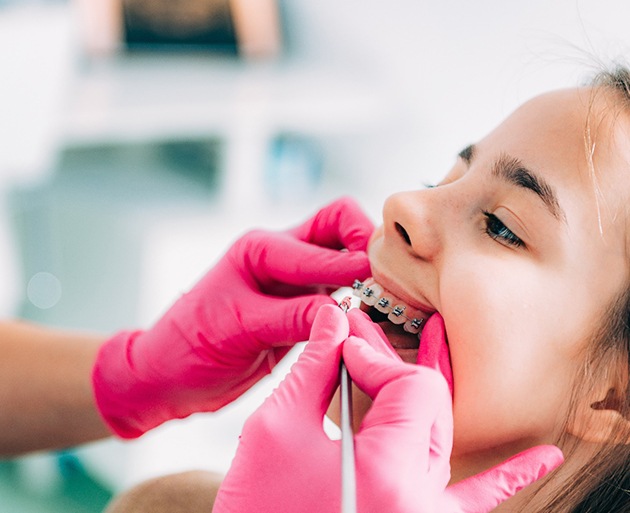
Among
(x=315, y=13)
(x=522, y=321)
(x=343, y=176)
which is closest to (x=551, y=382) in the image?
(x=522, y=321)

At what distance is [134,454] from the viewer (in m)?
2.07

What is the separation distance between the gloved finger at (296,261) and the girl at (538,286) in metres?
0.08

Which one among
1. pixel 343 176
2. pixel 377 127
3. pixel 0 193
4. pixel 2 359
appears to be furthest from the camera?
pixel 343 176

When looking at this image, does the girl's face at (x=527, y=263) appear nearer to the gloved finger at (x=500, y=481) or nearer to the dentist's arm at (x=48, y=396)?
the gloved finger at (x=500, y=481)

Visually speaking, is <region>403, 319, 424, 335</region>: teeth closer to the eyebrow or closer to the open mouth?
the open mouth

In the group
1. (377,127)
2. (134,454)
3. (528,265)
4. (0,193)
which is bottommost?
(134,454)

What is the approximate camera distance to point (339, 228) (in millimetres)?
1062

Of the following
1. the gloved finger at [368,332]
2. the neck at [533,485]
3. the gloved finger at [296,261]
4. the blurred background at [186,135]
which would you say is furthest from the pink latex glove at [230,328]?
the blurred background at [186,135]

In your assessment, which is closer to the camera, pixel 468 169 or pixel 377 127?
pixel 468 169

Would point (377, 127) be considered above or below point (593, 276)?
below

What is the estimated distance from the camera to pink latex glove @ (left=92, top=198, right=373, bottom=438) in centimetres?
97

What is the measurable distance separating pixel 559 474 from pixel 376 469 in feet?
0.96

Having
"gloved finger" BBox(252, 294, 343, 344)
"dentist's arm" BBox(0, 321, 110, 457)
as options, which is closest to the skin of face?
"gloved finger" BBox(252, 294, 343, 344)

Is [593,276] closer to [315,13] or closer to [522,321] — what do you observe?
[522,321]
